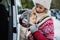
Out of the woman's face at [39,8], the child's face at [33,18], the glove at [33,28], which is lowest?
the glove at [33,28]

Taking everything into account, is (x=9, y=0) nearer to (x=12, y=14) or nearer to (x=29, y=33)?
(x=12, y=14)

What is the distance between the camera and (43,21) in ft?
3.28

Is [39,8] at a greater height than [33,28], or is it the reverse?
[39,8]

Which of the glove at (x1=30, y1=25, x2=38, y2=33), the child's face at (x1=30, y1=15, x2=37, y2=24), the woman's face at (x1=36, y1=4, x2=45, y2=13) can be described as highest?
the woman's face at (x1=36, y1=4, x2=45, y2=13)

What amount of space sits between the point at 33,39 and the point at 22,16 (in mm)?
168

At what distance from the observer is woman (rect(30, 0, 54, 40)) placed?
0.98 meters

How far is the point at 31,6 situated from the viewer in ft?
3.32

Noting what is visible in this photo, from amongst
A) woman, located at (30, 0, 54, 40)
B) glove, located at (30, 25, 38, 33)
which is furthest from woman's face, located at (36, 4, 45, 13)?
glove, located at (30, 25, 38, 33)

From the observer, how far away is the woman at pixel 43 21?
984mm

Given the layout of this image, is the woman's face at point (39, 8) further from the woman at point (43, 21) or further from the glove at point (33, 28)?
the glove at point (33, 28)

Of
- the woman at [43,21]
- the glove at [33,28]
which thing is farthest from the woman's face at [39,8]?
the glove at [33,28]

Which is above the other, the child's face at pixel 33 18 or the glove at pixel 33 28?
the child's face at pixel 33 18

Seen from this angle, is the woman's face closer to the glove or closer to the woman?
the woman

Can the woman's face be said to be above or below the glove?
above
